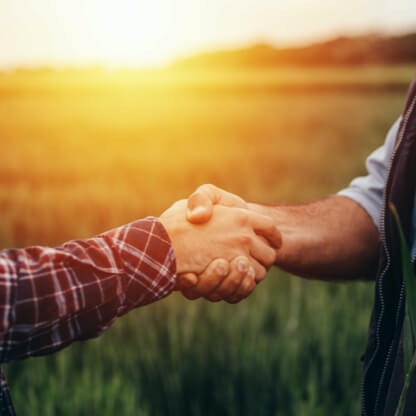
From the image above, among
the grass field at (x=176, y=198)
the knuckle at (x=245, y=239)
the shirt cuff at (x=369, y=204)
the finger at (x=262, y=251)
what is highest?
the shirt cuff at (x=369, y=204)

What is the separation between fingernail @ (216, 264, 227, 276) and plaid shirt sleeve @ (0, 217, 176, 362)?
0.72 feet

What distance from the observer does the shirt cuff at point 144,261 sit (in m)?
1.10

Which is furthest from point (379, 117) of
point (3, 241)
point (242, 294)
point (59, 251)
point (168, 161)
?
point (59, 251)

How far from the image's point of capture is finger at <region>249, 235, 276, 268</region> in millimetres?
1458

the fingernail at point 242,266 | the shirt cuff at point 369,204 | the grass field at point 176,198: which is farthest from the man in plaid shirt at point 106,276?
the grass field at point 176,198

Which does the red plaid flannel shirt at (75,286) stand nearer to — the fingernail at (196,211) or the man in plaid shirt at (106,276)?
the man in plaid shirt at (106,276)

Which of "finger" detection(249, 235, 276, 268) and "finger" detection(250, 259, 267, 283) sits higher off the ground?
"finger" detection(249, 235, 276, 268)

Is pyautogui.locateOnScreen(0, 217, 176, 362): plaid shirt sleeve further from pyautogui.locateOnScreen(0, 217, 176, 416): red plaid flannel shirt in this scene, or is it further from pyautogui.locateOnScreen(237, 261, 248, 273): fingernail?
pyautogui.locateOnScreen(237, 261, 248, 273): fingernail

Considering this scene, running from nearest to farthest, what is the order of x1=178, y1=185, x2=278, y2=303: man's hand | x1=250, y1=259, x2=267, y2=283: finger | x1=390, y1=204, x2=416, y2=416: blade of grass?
x1=390, y1=204, x2=416, y2=416: blade of grass → x1=178, y1=185, x2=278, y2=303: man's hand → x1=250, y1=259, x2=267, y2=283: finger

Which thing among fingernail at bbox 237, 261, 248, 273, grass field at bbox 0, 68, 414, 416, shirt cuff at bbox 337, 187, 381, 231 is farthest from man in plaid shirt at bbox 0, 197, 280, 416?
grass field at bbox 0, 68, 414, 416

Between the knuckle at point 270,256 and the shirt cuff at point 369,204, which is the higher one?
the shirt cuff at point 369,204

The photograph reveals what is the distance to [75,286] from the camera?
100 centimetres

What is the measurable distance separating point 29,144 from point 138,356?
10.3ft

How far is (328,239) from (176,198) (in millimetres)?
2064
